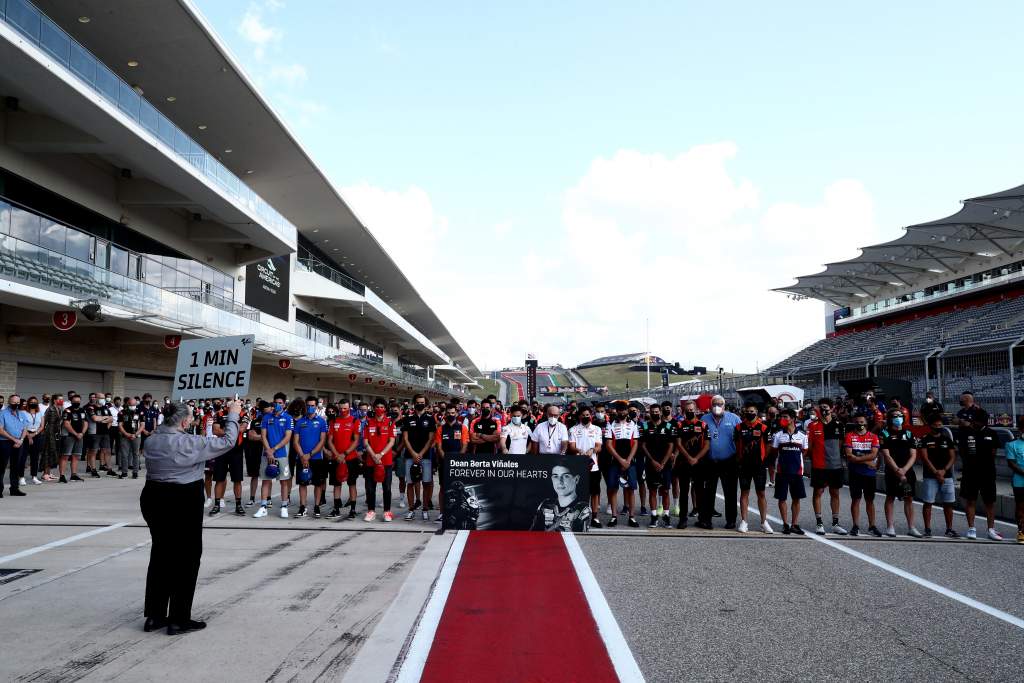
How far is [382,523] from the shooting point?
947cm

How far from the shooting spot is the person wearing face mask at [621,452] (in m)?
9.93

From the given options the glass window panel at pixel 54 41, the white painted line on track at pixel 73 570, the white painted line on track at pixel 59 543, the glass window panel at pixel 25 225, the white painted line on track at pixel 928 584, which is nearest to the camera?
the white painted line on track at pixel 928 584

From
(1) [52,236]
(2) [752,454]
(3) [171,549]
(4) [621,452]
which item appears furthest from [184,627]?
(1) [52,236]

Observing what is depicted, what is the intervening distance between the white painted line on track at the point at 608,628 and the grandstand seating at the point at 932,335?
17.2 meters

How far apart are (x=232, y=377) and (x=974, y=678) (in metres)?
6.61

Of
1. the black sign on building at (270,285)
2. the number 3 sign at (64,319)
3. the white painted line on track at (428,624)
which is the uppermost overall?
the black sign on building at (270,285)

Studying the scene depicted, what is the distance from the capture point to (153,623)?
4730 millimetres

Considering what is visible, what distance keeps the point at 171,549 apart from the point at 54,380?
19.1 metres

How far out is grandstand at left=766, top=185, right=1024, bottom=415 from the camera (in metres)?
19.4

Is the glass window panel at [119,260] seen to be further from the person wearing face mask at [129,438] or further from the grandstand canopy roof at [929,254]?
the grandstand canopy roof at [929,254]

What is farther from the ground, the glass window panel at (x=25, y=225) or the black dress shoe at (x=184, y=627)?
the glass window panel at (x=25, y=225)

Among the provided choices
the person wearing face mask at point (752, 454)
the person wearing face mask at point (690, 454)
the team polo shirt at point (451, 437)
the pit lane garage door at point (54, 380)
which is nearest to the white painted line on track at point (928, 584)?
the person wearing face mask at point (752, 454)

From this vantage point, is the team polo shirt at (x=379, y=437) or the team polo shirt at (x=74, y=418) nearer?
the team polo shirt at (x=379, y=437)

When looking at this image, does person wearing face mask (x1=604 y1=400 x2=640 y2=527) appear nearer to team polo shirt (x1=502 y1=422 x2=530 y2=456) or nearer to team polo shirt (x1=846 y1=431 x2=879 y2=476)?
team polo shirt (x1=502 y1=422 x2=530 y2=456)
